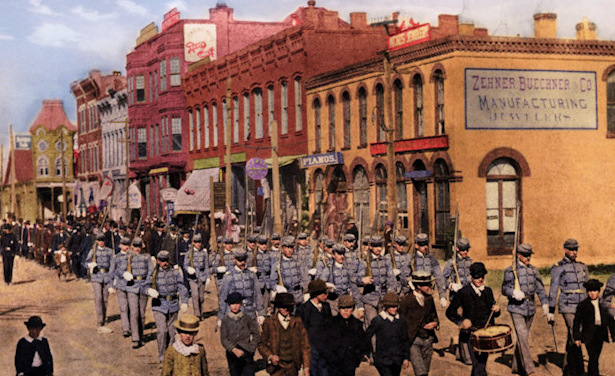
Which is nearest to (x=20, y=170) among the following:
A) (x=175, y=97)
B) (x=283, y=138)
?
(x=175, y=97)

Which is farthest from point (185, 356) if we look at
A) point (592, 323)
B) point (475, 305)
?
point (592, 323)

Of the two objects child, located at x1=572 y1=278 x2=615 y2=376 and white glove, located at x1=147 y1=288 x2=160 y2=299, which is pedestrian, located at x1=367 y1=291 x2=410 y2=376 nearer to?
child, located at x1=572 y1=278 x2=615 y2=376

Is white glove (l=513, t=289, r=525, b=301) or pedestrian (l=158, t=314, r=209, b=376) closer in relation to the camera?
pedestrian (l=158, t=314, r=209, b=376)

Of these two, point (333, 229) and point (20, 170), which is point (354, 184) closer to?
point (333, 229)

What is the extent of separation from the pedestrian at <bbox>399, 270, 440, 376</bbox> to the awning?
35848 millimetres

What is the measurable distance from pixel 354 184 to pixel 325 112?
12.0ft

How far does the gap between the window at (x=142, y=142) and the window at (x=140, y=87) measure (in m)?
1.93

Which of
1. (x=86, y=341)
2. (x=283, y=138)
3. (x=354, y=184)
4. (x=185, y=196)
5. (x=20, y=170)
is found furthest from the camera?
(x=20, y=170)

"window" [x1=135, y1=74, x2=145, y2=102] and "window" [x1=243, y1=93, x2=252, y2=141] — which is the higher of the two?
"window" [x1=135, y1=74, x2=145, y2=102]

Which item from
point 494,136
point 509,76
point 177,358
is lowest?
point 177,358

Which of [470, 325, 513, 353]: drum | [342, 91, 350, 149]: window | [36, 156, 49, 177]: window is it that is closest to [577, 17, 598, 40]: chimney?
[342, 91, 350, 149]: window

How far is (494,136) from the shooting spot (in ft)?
102

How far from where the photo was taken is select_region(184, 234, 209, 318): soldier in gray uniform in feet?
65.9

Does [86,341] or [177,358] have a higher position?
[177,358]
